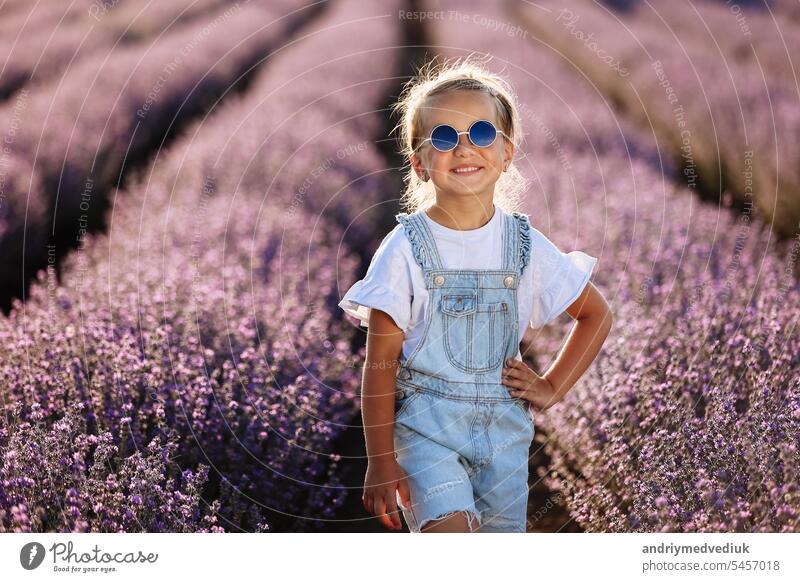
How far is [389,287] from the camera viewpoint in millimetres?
2936

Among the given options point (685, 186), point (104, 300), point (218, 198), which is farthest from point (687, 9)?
point (104, 300)

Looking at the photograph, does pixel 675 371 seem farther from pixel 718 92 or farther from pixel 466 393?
pixel 718 92

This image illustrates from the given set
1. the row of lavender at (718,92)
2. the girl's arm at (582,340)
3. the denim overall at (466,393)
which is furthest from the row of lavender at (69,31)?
the girl's arm at (582,340)

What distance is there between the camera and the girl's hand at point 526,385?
304 centimetres

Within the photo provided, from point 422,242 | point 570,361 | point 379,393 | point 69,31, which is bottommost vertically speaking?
point 379,393

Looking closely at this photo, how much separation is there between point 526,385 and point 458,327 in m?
0.27

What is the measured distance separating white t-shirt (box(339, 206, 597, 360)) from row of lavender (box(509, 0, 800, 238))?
3000 mm

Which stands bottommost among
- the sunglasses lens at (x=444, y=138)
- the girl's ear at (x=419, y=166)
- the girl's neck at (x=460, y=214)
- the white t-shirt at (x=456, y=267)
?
the white t-shirt at (x=456, y=267)

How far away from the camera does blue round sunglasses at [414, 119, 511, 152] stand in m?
2.94

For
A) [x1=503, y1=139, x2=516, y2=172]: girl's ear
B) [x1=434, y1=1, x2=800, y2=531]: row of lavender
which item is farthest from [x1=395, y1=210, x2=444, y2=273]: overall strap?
[x1=434, y1=1, x2=800, y2=531]: row of lavender

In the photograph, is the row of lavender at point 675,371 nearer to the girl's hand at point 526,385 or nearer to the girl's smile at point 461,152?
the girl's hand at point 526,385

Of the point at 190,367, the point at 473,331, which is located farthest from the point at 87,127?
the point at 473,331

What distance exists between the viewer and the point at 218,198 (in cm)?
675
